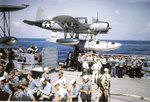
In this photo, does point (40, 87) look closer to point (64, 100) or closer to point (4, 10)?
point (64, 100)

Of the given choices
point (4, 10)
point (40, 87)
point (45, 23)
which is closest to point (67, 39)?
point (45, 23)

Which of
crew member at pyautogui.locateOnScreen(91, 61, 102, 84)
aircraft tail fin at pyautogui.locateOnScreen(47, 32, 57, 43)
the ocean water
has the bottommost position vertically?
crew member at pyautogui.locateOnScreen(91, 61, 102, 84)

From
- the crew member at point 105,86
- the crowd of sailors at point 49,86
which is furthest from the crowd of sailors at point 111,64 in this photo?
the crew member at point 105,86

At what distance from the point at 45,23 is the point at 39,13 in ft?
2.24

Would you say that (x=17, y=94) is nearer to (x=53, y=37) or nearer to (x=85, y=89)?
(x=85, y=89)

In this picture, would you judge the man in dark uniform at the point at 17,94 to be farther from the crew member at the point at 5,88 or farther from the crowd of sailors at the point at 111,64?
the crowd of sailors at the point at 111,64

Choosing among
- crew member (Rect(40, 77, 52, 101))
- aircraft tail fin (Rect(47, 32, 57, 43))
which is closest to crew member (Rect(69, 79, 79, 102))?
crew member (Rect(40, 77, 52, 101))

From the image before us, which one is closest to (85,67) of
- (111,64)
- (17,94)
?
(111,64)

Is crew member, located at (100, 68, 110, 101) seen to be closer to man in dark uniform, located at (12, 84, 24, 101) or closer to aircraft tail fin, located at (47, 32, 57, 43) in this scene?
man in dark uniform, located at (12, 84, 24, 101)

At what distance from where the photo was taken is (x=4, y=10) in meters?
4.73

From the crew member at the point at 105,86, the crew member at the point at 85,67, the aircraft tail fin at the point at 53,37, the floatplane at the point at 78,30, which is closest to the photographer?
the crew member at the point at 105,86

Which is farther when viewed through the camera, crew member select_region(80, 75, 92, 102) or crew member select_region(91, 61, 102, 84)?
crew member select_region(91, 61, 102, 84)

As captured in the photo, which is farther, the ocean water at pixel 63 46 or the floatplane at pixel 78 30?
the floatplane at pixel 78 30

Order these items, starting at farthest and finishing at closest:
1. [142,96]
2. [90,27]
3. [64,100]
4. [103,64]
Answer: [90,27] < [103,64] < [142,96] < [64,100]
